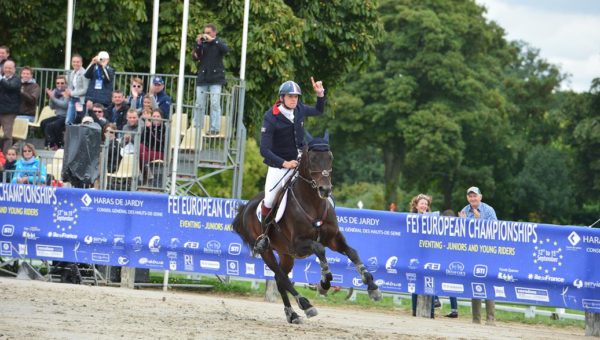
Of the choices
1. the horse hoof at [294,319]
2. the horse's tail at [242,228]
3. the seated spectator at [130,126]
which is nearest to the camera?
the horse hoof at [294,319]

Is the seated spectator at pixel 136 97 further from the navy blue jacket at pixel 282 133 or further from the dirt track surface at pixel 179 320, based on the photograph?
the navy blue jacket at pixel 282 133

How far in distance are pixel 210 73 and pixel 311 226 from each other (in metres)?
8.63

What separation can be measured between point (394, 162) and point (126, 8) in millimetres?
43965

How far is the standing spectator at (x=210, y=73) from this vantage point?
24141mm

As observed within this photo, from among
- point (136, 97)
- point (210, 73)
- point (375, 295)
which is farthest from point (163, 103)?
point (375, 295)

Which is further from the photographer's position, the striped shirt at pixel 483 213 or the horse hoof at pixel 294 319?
the striped shirt at pixel 483 213

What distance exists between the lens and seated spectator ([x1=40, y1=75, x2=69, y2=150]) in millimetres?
25578

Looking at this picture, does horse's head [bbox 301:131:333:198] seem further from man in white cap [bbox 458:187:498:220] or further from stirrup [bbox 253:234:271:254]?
man in white cap [bbox 458:187:498:220]

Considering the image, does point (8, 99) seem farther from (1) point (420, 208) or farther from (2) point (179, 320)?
(2) point (179, 320)

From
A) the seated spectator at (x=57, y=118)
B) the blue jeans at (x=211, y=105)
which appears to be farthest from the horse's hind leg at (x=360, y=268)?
the seated spectator at (x=57, y=118)

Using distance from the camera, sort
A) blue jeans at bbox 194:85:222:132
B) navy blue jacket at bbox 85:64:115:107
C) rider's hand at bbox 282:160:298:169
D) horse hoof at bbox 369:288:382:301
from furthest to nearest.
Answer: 1. navy blue jacket at bbox 85:64:115:107
2. blue jeans at bbox 194:85:222:132
3. rider's hand at bbox 282:160:298:169
4. horse hoof at bbox 369:288:382:301

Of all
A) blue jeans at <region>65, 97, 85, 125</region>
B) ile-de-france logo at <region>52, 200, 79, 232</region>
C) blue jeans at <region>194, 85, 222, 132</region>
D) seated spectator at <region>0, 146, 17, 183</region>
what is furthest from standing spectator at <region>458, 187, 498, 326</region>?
seated spectator at <region>0, 146, 17, 183</region>

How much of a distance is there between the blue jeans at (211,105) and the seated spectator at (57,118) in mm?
2970

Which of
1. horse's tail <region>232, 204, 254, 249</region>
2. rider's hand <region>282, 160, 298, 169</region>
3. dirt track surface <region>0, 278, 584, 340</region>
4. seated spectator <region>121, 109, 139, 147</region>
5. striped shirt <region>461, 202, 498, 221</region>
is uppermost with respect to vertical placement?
seated spectator <region>121, 109, 139, 147</region>
